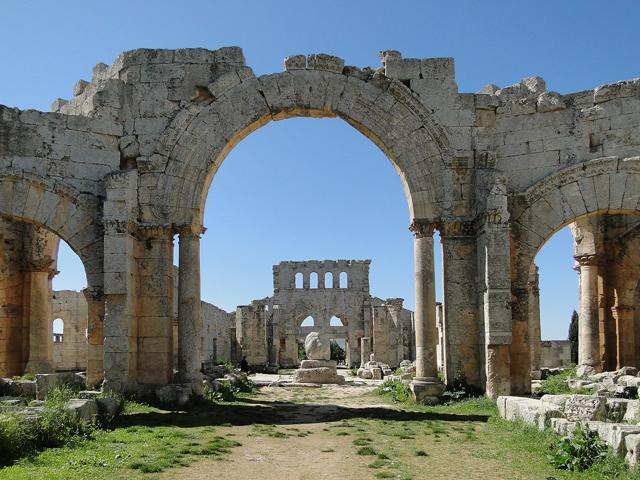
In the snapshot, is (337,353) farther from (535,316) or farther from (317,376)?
(535,316)

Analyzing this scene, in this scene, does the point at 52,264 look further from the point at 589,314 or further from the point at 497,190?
the point at 589,314

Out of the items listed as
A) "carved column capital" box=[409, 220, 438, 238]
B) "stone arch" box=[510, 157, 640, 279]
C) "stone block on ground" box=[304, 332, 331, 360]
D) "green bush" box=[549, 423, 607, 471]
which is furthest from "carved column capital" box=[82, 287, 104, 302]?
"stone block on ground" box=[304, 332, 331, 360]

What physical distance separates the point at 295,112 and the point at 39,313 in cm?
913

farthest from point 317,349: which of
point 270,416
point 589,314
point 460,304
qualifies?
point 270,416

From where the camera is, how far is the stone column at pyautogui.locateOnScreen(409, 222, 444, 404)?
1462 cm

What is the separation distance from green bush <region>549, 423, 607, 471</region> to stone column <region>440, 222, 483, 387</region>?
673 centimetres

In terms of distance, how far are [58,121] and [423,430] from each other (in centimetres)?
992

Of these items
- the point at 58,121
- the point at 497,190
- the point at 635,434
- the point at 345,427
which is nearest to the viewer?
the point at 635,434

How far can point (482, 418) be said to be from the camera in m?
12.1

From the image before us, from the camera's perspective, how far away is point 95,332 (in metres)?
16.2

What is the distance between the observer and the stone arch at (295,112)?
1513 centimetres

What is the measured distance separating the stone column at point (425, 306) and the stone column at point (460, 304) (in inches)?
11.9

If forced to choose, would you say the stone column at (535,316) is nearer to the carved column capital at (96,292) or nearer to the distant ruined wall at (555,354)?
the distant ruined wall at (555,354)

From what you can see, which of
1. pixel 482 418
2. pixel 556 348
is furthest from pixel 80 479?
pixel 556 348
